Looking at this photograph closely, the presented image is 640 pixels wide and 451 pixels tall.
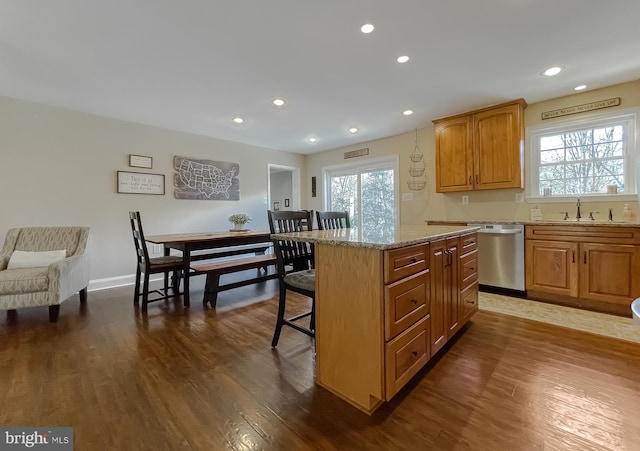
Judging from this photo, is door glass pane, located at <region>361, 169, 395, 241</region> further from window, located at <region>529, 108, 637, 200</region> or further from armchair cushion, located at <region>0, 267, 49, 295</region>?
armchair cushion, located at <region>0, 267, 49, 295</region>

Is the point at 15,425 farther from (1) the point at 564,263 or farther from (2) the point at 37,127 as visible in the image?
(1) the point at 564,263

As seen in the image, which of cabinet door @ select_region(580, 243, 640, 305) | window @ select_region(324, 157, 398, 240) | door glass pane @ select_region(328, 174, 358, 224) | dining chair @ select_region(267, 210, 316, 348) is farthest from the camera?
door glass pane @ select_region(328, 174, 358, 224)

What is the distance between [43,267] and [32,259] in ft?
0.65

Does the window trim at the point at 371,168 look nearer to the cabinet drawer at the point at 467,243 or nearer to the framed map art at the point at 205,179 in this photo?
the framed map art at the point at 205,179

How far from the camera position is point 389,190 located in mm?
5055

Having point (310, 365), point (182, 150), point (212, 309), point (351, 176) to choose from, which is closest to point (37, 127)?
point (182, 150)

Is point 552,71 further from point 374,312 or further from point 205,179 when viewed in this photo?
point 205,179

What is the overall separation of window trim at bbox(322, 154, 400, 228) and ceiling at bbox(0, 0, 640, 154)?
1.27m

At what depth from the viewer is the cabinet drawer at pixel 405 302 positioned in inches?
54.8

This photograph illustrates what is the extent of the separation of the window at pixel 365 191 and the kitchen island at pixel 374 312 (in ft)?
9.75

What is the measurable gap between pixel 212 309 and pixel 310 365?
4.95 feet

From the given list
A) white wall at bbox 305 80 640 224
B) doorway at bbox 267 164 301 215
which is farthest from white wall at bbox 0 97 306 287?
white wall at bbox 305 80 640 224

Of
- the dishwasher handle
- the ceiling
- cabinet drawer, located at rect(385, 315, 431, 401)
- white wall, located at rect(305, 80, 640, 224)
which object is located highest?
the ceiling

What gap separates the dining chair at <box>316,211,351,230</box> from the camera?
255 cm
